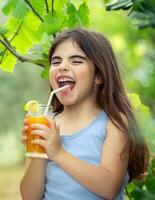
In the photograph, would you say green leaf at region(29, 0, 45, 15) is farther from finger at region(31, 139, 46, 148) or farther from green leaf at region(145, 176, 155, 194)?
green leaf at region(145, 176, 155, 194)

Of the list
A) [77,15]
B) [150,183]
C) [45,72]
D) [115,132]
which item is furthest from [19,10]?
[150,183]

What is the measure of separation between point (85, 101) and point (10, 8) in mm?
337

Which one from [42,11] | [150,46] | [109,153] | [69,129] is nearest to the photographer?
[150,46]

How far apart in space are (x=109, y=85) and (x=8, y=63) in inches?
18.6

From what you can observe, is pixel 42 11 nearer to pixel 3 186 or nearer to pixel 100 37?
pixel 100 37

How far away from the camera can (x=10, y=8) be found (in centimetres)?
150

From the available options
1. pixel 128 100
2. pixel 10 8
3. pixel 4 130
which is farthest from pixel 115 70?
pixel 4 130

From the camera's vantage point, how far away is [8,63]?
1.77 metres

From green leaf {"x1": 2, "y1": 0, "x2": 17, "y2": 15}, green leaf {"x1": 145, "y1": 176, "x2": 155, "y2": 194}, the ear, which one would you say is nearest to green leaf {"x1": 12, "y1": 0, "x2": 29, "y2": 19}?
green leaf {"x1": 2, "y1": 0, "x2": 17, "y2": 15}

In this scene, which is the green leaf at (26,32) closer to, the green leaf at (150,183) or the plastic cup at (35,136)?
the plastic cup at (35,136)

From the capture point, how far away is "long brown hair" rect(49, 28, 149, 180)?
1.39 meters

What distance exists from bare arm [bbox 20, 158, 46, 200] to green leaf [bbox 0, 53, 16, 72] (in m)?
0.46

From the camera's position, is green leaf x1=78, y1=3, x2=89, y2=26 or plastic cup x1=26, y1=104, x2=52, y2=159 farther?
green leaf x1=78, y1=3, x2=89, y2=26

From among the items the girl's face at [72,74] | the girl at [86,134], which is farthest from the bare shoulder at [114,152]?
the girl's face at [72,74]
